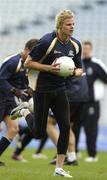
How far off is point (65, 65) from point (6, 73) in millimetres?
2450

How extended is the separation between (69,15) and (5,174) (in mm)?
2002

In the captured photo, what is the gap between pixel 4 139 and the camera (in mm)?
8836

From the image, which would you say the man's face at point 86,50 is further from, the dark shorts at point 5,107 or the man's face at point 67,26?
the man's face at point 67,26

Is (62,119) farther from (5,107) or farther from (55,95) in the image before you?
(5,107)

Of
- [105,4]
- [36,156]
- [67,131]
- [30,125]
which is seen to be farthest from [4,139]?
[105,4]

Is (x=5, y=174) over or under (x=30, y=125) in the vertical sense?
under

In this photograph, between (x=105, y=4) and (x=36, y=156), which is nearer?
(x=36, y=156)

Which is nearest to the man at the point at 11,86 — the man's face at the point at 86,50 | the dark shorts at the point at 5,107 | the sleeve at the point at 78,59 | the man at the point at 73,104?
the dark shorts at the point at 5,107

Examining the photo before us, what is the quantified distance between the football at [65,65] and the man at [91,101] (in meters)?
4.95

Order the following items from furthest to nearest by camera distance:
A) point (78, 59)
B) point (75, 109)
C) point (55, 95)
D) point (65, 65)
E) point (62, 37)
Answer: point (75, 109) → point (78, 59) → point (55, 95) → point (62, 37) → point (65, 65)

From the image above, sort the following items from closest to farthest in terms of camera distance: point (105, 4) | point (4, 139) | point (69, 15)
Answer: point (69, 15) → point (4, 139) → point (105, 4)

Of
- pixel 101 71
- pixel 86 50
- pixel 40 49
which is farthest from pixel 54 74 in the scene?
pixel 101 71

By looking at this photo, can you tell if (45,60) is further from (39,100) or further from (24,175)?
(24,175)

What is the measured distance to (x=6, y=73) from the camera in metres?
8.95
